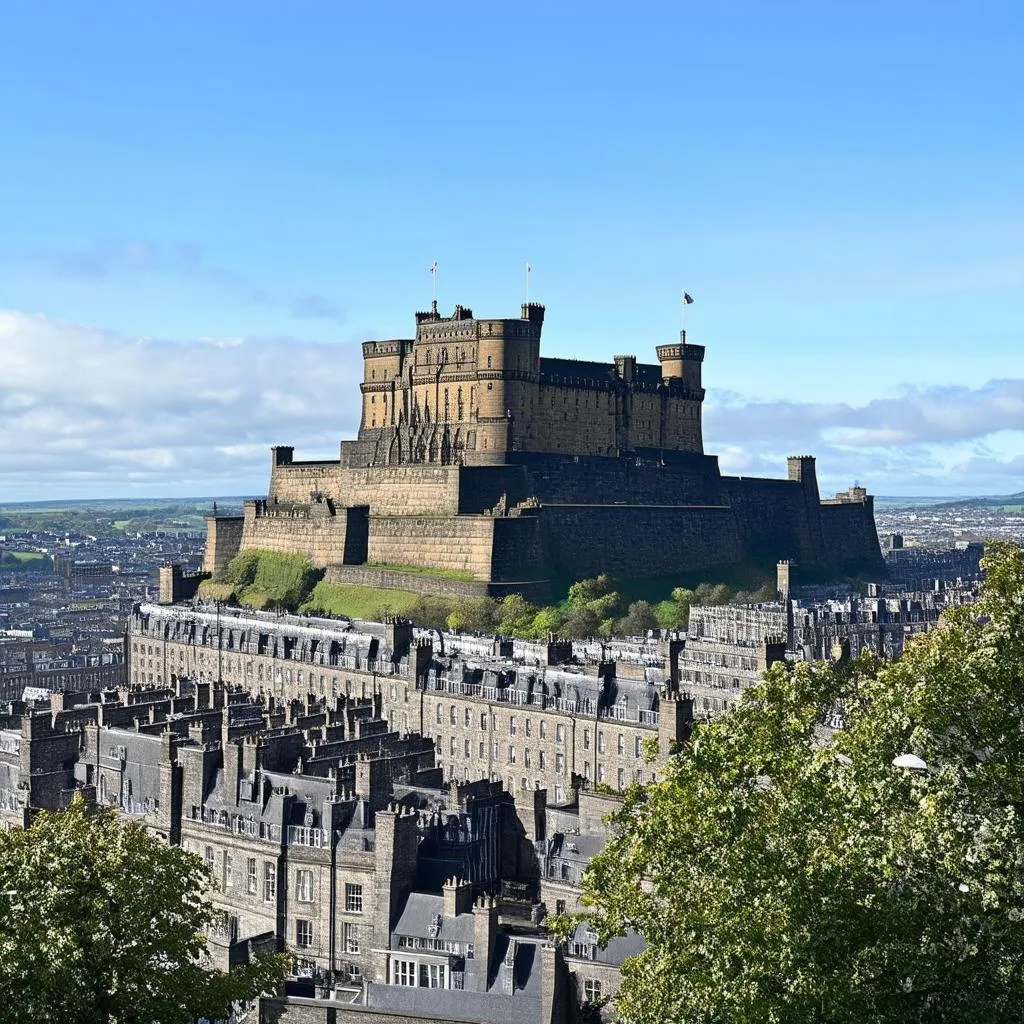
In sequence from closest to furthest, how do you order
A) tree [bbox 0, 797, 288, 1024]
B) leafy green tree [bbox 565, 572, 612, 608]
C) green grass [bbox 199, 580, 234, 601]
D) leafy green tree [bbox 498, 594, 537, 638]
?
tree [bbox 0, 797, 288, 1024]
leafy green tree [bbox 498, 594, 537, 638]
leafy green tree [bbox 565, 572, 612, 608]
green grass [bbox 199, 580, 234, 601]

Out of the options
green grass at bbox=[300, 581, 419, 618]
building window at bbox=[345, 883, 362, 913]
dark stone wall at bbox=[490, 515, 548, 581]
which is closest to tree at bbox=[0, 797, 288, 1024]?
building window at bbox=[345, 883, 362, 913]

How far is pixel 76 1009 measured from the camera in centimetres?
2452

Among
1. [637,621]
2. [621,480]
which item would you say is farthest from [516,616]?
[621,480]

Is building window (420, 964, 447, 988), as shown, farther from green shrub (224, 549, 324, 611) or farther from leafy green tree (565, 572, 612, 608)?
green shrub (224, 549, 324, 611)

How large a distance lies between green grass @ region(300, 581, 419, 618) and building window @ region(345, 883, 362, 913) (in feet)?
180

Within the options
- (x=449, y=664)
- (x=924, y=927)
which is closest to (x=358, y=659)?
(x=449, y=664)

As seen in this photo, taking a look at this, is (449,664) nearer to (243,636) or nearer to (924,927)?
(243,636)

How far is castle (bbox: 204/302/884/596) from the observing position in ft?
325

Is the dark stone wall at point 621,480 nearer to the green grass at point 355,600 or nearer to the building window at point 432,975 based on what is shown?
the green grass at point 355,600

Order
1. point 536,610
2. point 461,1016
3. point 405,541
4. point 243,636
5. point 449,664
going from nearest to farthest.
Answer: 1. point 461,1016
2. point 449,664
3. point 243,636
4. point 536,610
5. point 405,541

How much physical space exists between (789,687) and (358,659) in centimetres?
4250

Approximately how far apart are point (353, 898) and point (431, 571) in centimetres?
6103

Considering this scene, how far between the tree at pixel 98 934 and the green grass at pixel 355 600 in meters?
63.9

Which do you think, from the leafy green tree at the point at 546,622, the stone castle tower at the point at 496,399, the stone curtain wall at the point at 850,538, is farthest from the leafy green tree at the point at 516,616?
the stone curtain wall at the point at 850,538
